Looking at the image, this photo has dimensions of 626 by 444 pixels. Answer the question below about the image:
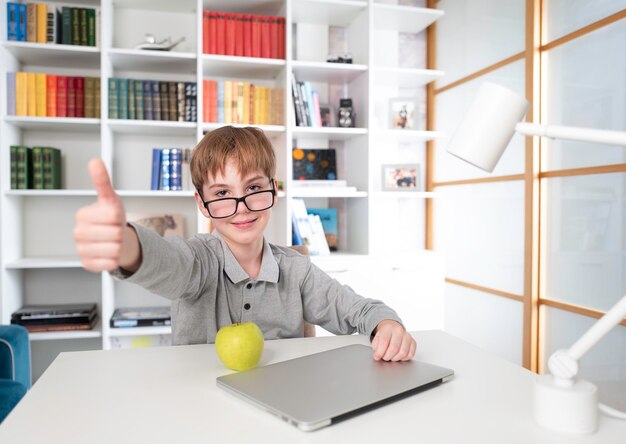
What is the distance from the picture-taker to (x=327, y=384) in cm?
80

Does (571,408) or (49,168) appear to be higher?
(49,168)

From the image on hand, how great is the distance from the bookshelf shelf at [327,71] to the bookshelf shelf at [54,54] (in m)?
1.11

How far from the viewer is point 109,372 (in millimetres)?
910

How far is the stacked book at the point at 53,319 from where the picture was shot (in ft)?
8.94

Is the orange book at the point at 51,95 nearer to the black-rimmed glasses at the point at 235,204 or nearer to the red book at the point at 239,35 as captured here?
the red book at the point at 239,35

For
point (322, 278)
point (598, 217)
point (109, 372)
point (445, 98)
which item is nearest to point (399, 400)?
point (109, 372)

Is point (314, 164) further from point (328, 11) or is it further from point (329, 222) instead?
point (328, 11)

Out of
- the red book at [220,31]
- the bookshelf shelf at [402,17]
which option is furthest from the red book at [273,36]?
the bookshelf shelf at [402,17]

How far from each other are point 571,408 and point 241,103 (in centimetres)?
255

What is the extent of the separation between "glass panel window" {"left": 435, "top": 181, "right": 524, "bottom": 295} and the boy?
175 cm

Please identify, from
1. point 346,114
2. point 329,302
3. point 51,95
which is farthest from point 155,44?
point 329,302

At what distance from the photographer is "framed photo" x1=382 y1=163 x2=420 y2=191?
3.32 m

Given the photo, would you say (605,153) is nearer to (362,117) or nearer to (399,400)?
(362,117)

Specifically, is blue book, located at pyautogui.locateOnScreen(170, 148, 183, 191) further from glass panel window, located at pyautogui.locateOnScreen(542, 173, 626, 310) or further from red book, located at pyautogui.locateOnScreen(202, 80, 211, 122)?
glass panel window, located at pyautogui.locateOnScreen(542, 173, 626, 310)
